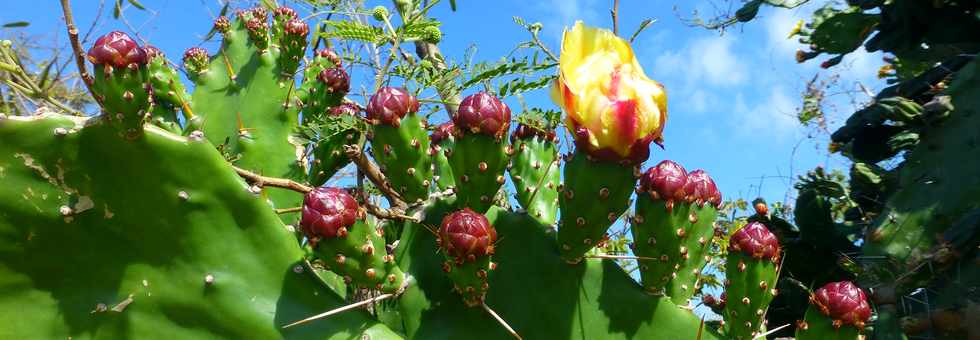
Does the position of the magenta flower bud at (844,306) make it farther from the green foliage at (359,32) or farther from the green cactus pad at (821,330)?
the green foliage at (359,32)

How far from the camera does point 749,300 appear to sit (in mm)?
1382

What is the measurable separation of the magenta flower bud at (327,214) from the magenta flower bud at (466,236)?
0.48 ft

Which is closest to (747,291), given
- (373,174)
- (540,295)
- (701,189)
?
(701,189)

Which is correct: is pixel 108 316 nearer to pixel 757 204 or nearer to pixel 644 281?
pixel 644 281

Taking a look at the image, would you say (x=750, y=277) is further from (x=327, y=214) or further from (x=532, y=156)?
(x=327, y=214)

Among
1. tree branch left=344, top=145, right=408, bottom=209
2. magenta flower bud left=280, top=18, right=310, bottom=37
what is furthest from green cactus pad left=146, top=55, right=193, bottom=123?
tree branch left=344, top=145, right=408, bottom=209

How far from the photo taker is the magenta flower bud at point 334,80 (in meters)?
2.00

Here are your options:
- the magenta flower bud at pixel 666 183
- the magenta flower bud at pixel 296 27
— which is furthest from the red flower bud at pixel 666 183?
the magenta flower bud at pixel 296 27

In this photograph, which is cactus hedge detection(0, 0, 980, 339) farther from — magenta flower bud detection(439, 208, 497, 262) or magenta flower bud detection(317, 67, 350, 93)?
magenta flower bud detection(317, 67, 350, 93)

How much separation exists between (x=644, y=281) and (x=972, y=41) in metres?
2.79

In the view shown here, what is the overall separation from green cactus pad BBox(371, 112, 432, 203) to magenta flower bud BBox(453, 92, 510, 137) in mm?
152

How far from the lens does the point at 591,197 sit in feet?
3.90

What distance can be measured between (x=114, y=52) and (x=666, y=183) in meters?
0.89

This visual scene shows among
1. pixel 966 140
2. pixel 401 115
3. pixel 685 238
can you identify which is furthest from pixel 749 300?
pixel 966 140
